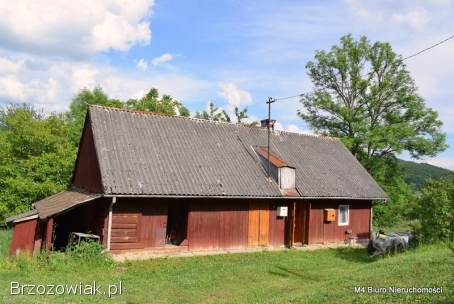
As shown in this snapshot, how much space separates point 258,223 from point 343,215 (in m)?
5.92

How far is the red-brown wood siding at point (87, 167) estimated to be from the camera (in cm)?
1756

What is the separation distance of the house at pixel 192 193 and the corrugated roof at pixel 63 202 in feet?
0.29

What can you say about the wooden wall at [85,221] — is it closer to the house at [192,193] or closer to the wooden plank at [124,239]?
the house at [192,193]

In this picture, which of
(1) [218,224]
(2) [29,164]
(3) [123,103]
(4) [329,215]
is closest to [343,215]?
(4) [329,215]

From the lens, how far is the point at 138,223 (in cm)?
1633

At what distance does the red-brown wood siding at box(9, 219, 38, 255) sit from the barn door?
884 centimetres

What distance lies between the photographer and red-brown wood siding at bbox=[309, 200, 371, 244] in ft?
70.4

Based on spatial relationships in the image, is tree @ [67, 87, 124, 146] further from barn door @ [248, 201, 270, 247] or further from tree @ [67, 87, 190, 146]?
barn door @ [248, 201, 270, 247]

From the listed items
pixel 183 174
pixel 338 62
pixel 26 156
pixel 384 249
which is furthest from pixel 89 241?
pixel 338 62

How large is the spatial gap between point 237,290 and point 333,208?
11.3m

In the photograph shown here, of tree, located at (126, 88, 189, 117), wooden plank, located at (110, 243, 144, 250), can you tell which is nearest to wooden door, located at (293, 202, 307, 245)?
wooden plank, located at (110, 243, 144, 250)

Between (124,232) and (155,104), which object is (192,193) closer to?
(124,232)

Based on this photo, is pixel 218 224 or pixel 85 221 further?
pixel 218 224

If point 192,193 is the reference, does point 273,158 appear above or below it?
above
